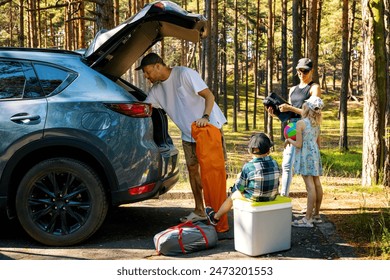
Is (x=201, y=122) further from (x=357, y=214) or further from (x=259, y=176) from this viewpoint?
(x=357, y=214)

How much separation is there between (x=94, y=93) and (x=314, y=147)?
252 centimetres

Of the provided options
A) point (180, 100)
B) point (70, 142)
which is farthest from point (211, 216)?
point (70, 142)

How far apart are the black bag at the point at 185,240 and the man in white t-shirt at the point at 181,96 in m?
1.06

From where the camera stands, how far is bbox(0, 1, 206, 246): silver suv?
17.0 ft

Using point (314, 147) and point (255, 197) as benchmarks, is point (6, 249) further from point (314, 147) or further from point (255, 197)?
point (314, 147)

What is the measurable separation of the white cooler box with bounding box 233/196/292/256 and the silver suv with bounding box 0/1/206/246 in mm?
997

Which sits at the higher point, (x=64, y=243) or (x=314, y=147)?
(x=314, y=147)

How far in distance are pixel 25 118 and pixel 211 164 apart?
199 cm

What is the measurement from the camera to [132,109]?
5.35m

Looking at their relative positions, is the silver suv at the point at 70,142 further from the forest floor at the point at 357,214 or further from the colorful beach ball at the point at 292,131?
the forest floor at the point at 357,214

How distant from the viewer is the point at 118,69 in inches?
241

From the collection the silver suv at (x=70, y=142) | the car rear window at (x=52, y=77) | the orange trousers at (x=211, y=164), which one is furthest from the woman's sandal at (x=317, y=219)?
the car rear window at (x=52, y=77)

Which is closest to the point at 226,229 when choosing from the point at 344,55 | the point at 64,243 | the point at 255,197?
the point at 255,197
